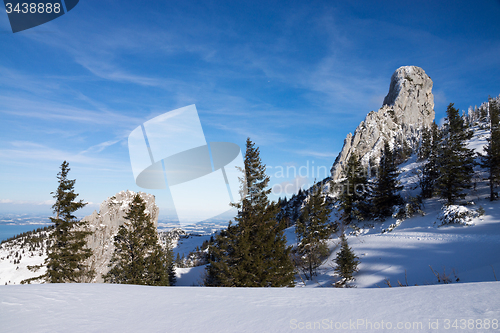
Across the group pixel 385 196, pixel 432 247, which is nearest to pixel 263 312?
pixel 432 247

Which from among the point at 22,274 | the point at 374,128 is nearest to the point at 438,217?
the point at 374,128

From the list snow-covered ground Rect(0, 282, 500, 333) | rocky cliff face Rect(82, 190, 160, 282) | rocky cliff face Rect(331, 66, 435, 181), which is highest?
rocky cliff face Rect(331, 66, 435, 181)

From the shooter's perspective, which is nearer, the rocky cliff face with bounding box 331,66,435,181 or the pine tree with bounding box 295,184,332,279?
the pine tree with bounding box 295,184,332,279

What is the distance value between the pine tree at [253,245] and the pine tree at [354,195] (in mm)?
21990

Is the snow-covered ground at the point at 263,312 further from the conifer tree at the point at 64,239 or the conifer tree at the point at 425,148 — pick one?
the conifer tree at the point at 425,148

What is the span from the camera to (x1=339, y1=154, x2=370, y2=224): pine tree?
116 feet

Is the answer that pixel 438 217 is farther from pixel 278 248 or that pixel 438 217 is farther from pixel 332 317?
pixel 332 317

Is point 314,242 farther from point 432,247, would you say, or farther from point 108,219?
point 108,219

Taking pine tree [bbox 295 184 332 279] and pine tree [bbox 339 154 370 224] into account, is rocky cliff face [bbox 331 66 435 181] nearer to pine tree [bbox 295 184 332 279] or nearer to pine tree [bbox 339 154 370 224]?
pine tree [bbox 339 154 370 224]

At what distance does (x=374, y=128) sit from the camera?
8144 centimetres

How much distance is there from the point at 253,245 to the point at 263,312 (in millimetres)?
14065

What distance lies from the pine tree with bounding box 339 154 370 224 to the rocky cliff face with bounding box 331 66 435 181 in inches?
1264

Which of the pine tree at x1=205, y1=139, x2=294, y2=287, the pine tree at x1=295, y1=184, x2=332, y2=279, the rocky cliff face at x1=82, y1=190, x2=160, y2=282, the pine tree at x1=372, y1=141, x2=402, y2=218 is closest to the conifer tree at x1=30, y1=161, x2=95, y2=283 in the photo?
the pine tree at x1=205, y1=139, x2=294, y2=287

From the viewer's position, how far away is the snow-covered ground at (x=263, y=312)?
2.36 meters
